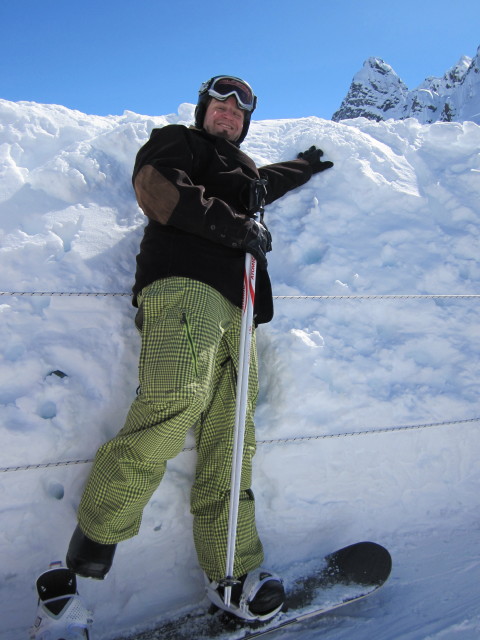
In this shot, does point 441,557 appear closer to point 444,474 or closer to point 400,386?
point 444,474

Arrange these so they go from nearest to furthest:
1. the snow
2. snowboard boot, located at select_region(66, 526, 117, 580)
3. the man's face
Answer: snowboard boot, located at select_region(66, 526, 117, 580), the man's face, the snow

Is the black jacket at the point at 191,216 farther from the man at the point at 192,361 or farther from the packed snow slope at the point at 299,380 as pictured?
the packed snow slope at the point at 299,380

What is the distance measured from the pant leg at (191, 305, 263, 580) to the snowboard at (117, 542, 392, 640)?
22 centimetres

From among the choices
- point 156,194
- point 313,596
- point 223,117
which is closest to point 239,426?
point 313,596

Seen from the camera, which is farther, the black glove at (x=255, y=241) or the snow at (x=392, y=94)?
the snow at (x=392, y=94)

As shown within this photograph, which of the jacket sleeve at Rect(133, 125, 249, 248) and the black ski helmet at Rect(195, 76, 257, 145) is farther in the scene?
the black ski helmet at Rect(195, 76, 257, 145)

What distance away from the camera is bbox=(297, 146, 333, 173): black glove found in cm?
406

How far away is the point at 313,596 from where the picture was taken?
229cm

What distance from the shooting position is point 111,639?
6.75 ft

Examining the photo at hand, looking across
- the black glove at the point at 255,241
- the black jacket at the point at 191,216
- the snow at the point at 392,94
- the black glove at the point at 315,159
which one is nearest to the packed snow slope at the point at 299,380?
the black glove at the point at 315,159

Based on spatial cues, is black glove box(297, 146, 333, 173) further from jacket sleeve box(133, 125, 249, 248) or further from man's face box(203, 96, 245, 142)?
jacket sleeve box(133, 125, 249, 248)

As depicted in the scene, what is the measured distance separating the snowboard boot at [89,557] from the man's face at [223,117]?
2515 mm

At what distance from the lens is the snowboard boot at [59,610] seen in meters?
1.84

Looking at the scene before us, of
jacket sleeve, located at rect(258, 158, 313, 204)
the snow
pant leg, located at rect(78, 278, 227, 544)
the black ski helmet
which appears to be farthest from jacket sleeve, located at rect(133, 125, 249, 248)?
the snow
